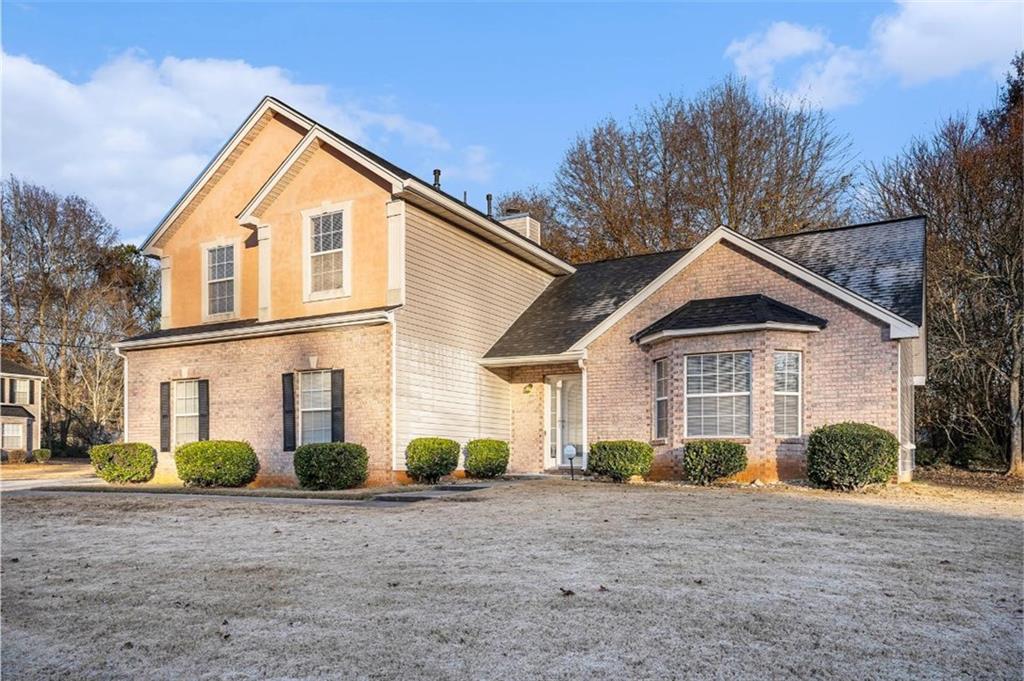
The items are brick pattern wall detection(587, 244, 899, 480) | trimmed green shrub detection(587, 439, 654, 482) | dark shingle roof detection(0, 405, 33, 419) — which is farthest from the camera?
dark shingle roof detection(0, 405, 33, 419)

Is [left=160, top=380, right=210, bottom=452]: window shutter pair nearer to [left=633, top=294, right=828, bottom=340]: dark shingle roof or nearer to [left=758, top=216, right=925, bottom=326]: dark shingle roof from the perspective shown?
[left=633, top=294, right=828, bottom=340]: dark shingle roof

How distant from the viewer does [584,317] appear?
63.4ft

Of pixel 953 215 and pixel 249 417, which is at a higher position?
pixel 953 215

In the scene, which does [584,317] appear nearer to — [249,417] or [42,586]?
[249,417]

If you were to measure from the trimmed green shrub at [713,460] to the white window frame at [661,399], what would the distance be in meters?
1.18

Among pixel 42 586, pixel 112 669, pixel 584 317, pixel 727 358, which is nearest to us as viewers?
pixel 112 669

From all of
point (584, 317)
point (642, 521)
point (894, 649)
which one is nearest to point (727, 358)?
point (584, 317)

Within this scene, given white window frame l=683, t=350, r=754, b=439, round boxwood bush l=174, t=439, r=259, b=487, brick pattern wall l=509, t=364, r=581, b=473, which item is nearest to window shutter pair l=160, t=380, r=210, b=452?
round boxwood bush l=174, t=439, r=259, b=487

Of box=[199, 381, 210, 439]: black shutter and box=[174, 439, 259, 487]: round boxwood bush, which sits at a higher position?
box=[199, 381, 210, 439]: black shutter

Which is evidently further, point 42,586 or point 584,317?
point 584,317

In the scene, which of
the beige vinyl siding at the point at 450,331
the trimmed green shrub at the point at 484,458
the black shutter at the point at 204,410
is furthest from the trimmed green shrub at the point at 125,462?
the trimmed green shrub at the point at 484,458

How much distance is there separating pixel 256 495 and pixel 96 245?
105 ft

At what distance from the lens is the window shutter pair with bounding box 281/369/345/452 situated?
16.6 metres

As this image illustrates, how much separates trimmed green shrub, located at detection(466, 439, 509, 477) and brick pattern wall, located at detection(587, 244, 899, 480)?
2156mm
